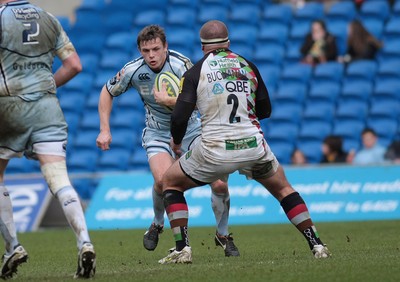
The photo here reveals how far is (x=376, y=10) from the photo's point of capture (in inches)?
812

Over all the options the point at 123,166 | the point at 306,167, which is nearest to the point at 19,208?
the point at 123,166

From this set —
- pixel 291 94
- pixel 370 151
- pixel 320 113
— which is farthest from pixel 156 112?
pixel 291 94

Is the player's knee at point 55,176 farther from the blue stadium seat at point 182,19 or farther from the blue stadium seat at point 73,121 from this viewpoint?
the blue stadium seat at point 182,19

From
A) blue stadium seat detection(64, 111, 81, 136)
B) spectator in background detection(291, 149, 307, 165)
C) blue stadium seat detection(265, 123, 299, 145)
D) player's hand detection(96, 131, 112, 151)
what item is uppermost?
player's hand detection(96, 131, 112, 151)

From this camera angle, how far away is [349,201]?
16.1 m

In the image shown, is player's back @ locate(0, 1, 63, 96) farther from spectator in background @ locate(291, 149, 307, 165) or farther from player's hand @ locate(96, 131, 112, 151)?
spectator in background @ locate(291, 149, 307, 165)

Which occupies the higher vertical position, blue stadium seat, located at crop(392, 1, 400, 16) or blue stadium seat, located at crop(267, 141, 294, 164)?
blue stadium seat, located at crop(392, 1, 400, 16)

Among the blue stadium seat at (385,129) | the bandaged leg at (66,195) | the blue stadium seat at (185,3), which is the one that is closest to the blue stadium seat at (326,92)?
the blue stadium seat at (385,129)

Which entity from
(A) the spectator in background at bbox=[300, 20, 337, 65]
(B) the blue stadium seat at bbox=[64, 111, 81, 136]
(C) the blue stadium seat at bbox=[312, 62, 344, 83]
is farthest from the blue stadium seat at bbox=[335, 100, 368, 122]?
(B) the blue stadium seat at bbox=[64, 111, 81, 136]

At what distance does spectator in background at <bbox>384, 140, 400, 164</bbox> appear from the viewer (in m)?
17.0

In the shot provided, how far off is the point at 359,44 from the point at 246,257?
1066 cm

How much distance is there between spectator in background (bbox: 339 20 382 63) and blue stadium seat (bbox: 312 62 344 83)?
0.23 meters

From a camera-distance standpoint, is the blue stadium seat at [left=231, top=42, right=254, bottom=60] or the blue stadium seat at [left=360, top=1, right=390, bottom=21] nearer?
the blue stadium seat at [left=360, top=1, right=390, bottom=21]

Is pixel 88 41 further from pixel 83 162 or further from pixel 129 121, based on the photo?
pixel 83 162
